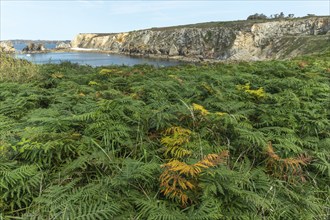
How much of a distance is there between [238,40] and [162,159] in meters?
77.5

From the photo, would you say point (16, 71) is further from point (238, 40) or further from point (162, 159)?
point (238, 40)

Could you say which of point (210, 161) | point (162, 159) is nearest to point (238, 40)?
point (162, 159)

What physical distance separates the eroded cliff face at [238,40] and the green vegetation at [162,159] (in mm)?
45547

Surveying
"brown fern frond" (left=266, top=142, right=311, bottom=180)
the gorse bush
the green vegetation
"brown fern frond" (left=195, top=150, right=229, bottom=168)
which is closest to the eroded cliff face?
the green vegetation

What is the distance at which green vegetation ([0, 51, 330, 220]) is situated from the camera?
97.7 inches

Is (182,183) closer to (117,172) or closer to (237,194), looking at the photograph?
(237,194)

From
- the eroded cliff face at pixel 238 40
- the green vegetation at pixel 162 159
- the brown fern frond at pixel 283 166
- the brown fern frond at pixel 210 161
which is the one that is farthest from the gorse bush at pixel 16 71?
the eroded cliff face at pixel 238 40

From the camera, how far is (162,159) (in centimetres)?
322

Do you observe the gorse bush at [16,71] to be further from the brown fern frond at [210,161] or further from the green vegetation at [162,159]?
the brown fern frond at [210,161]

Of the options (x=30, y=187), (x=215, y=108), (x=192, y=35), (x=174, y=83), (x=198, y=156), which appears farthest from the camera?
(x=192, y=35)

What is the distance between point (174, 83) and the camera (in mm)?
6129

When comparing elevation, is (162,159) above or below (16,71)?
below

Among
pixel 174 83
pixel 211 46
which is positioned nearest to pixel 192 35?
pixel 211 46

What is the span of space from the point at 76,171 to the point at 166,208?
43.7 inches
